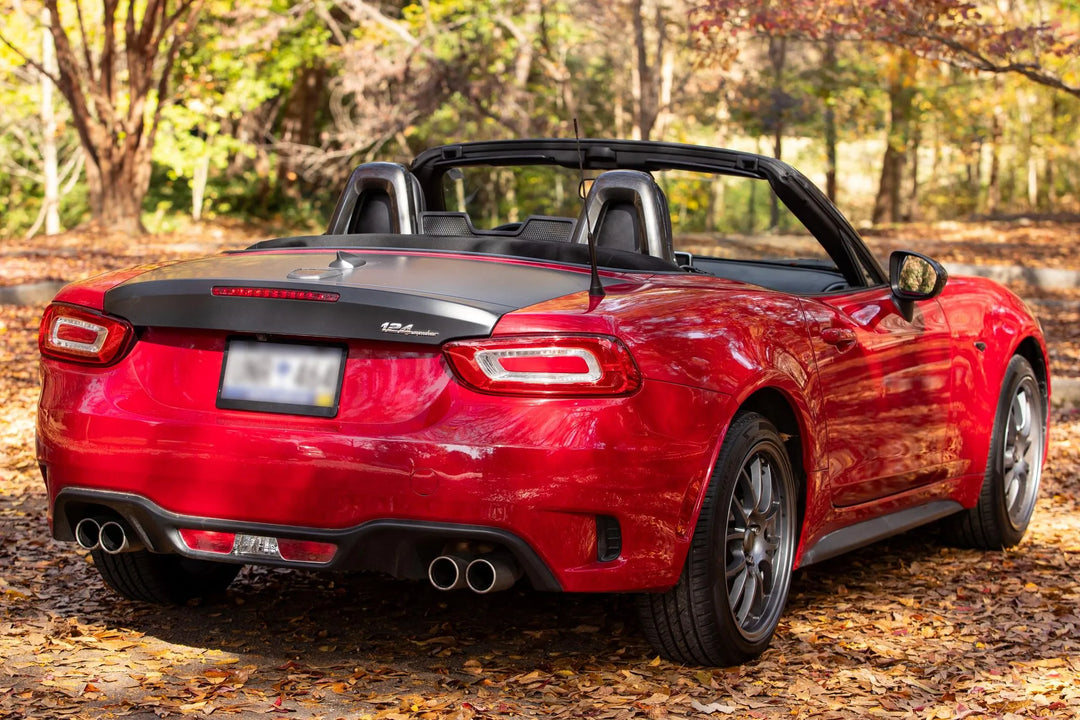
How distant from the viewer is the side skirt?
4582 mm

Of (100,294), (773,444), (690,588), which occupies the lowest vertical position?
(690,588)

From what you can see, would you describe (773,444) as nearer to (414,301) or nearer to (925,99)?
(414,301)

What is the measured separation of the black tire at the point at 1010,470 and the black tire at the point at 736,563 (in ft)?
5.78

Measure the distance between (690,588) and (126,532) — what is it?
1612mm

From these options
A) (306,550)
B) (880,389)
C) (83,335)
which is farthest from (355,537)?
(880,389)

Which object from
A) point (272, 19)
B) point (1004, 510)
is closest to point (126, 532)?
point (1004, 510)

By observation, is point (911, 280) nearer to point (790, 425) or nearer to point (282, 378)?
point (790, 425)

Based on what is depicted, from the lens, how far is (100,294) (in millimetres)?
3953

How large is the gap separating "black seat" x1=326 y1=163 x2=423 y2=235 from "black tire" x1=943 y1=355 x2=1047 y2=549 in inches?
106

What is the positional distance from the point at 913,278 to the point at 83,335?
3060 mm

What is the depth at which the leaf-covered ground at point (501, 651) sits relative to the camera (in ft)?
12.1

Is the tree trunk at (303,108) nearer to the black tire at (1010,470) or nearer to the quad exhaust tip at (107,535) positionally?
the black tire at (1010,470)

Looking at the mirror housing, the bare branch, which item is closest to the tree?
the bare branch

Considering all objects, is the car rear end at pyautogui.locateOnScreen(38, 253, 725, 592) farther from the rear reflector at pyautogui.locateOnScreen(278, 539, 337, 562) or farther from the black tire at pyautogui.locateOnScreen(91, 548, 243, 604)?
the black tire at pyautogui.locateOnScreen(91, 548, 243, 604)
